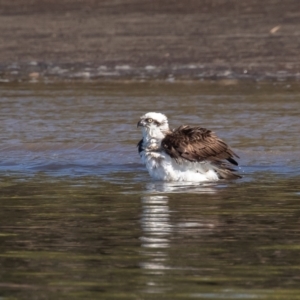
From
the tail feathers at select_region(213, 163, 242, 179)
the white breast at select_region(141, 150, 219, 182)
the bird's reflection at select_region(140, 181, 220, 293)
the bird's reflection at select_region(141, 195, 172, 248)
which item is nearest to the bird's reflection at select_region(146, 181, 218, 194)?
the bird's reflection at select_region(140, 181, 220, 293)

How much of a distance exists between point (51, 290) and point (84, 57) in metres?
15.7

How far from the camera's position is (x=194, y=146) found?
10.6m

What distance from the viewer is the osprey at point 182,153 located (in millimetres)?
10531

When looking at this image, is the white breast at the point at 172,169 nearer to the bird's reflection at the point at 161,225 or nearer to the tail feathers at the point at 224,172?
the tail feathers at the point at 224,172

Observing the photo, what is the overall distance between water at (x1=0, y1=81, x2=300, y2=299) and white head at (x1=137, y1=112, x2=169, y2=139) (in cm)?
49

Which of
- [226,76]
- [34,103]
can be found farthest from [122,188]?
[226,76]

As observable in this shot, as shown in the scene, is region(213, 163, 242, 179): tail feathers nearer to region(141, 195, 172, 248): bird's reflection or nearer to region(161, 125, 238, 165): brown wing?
region(161, 125, 238, 165): brown wing

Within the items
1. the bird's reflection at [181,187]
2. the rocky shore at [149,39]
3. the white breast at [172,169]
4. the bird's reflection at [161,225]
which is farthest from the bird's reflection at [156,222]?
the rocky shore at [149,39]

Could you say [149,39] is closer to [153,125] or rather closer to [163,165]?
[153,125]

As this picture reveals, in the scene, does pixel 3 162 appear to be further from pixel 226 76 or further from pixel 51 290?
pixel 226 76

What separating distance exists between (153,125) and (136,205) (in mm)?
2017

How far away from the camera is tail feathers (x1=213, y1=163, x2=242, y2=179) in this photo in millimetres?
10625

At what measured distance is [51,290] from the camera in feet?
19.0

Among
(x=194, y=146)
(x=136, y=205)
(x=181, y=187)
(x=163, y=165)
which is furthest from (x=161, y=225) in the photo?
(x=194, y=146)
